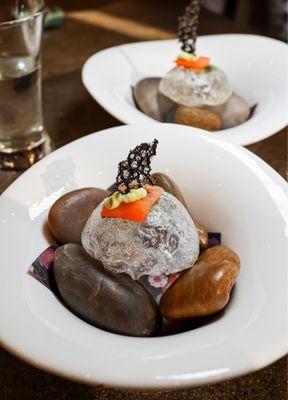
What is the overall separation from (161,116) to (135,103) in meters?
0.08

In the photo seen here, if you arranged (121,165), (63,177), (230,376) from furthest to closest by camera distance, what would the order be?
(63,177) → (121,165) → (230,376)

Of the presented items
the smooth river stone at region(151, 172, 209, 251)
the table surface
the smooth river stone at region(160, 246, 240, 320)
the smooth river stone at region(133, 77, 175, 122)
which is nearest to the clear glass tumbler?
the table surface

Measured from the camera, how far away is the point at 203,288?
0.61m

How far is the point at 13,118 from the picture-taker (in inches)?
38.7

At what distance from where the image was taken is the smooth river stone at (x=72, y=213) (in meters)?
0.71

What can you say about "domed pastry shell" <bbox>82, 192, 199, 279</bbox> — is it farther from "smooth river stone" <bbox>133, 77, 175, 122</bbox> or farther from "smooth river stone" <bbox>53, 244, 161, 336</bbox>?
"smooth river stone" <bbox>133, 77, 175, 122</bbox>

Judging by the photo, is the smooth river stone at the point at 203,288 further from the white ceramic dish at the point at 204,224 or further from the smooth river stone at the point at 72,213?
the smooth river stone at the point at 72,213

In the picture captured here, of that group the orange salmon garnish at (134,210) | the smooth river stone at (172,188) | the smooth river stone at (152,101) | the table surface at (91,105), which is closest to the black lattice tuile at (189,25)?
the smooth river stone at (152,101)

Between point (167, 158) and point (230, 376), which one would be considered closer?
point (230, 376)

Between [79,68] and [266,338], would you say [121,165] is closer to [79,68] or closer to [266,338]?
[266,338]

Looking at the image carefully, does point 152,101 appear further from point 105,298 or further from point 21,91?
point 105,298

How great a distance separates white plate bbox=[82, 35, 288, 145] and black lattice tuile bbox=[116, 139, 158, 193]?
32 centimetres

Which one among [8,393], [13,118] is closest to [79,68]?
[13,118]

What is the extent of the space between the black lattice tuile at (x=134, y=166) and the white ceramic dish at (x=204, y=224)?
14 cm
